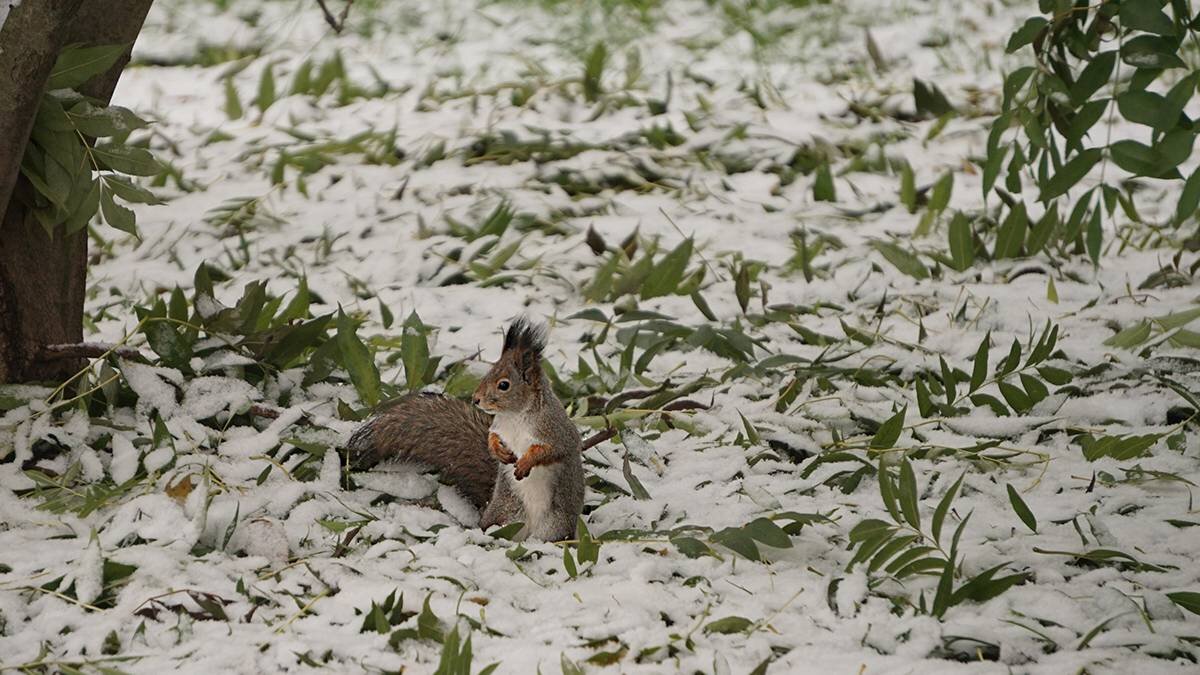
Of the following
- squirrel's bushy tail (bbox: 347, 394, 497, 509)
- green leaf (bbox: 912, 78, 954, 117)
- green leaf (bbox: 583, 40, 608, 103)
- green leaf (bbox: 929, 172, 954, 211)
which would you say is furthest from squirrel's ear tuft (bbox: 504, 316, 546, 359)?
green leaf (bbox: 912, 78, 954, 117)

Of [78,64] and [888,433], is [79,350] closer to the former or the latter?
[78,64]

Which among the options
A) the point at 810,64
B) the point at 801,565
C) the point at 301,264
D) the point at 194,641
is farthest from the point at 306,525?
the point at 810,64

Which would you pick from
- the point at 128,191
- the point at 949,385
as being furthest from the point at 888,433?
the point at 128,191

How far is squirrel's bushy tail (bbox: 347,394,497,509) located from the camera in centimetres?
280

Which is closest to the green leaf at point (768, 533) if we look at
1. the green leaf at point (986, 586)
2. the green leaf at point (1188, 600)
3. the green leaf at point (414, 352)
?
the green leaf at point (986, 586)

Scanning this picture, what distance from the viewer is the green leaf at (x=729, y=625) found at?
7.25 ft

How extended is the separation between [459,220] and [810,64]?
2.46 metres

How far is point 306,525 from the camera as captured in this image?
2.55 metres

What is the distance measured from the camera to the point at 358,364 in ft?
10.1

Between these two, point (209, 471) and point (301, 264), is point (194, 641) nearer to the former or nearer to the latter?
point (209, 471)

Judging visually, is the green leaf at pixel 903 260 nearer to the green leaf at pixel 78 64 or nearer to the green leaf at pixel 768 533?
the green leaf at pixel 768 533

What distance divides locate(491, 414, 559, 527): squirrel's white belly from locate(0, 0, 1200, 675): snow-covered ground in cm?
9

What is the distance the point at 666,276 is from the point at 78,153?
180cm

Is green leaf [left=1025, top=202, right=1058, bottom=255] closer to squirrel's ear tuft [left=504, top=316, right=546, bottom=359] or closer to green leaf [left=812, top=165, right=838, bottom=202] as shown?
green leaf [left=812, top=165, right=838, bottom=202]
